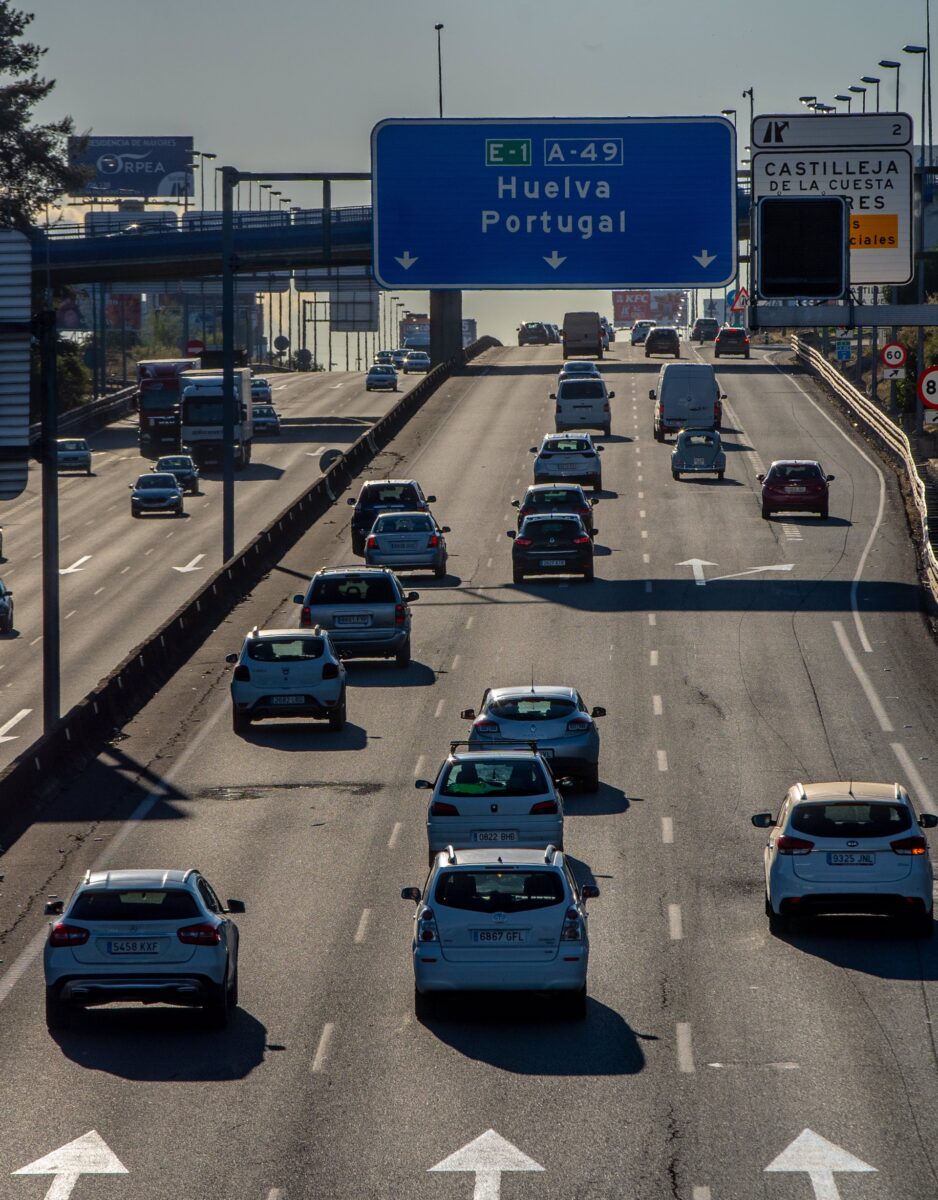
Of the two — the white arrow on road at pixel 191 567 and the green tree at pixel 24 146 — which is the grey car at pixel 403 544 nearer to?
the white arrow on road at pixel 191 567

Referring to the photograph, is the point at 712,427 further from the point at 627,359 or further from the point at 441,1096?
the point at 441,1096

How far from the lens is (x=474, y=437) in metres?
82.7

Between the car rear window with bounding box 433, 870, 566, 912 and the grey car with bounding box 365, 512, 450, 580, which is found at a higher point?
the grey car with bounding box 365, 512, 450, 580

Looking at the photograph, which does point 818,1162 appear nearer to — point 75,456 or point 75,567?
point 75,567

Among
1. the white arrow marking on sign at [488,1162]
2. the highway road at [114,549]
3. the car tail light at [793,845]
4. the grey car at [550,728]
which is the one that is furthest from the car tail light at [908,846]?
the highway road at [114,549]

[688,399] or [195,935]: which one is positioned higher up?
[688,399]

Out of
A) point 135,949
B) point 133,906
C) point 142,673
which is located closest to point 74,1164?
point 135,949

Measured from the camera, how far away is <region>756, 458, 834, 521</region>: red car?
198 feet

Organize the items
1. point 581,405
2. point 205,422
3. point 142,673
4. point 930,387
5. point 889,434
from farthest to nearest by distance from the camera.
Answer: point 205,422 < point 581,405 < point 889,434 < point 142,673 < point 930,387

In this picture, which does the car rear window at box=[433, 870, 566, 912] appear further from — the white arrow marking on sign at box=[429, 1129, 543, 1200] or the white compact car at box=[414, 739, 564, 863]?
the white compact car at box=[414, 739, 564, 863]

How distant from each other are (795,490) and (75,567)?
20.9m

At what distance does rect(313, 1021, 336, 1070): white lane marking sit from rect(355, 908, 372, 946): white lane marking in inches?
129

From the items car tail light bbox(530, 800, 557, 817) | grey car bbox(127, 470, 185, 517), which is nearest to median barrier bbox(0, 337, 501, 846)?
grey car bbox(127, 470, 185, 517)

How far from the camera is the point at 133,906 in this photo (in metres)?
18.6
